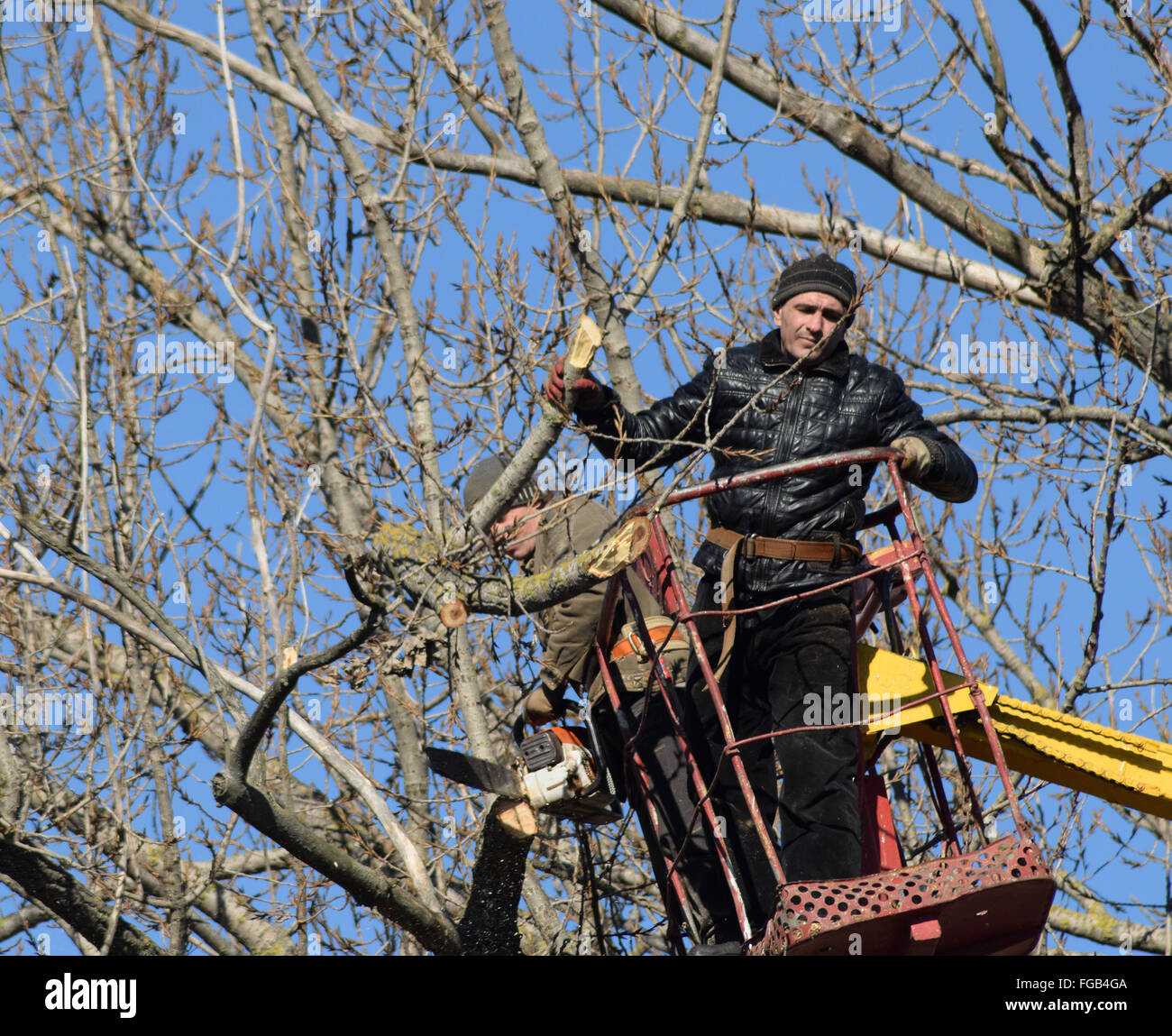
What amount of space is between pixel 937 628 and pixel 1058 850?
6.14 ft

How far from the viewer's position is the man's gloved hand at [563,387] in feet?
17.6

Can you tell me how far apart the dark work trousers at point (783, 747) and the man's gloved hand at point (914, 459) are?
50 centimetres

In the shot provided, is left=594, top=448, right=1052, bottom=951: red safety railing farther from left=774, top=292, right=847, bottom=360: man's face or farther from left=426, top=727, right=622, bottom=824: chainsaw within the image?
left=774, top=292, right=847, bottom=360: man's face

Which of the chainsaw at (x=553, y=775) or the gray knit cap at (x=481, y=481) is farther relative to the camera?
the gray knit cap at (x=481, y=481)

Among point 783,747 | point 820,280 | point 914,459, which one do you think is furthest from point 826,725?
point 820,280

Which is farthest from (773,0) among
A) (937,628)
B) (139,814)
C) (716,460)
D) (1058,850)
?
(139,814)

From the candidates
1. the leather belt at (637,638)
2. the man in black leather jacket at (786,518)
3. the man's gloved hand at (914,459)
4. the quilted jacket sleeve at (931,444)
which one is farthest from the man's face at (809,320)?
the leather belt at (637,638)

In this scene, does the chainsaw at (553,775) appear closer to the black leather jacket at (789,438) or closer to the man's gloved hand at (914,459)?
the black leather jacket at (789,438)

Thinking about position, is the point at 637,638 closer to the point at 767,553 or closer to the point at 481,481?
the point at 767,553

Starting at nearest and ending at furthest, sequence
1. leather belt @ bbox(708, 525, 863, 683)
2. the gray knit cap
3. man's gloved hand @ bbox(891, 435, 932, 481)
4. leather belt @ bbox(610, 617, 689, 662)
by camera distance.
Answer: man's gloved hand @ bbox(891, 435, 932, 481) → leather belt @ bbox(708, 525, 863, 683) → leather belt @ bbox(610, 617, 689, 662) → the gray knit cap

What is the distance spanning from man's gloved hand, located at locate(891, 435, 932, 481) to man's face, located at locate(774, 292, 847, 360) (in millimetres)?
559

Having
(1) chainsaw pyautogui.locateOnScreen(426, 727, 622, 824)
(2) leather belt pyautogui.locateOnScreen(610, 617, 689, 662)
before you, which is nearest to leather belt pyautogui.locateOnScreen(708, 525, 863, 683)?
(2) leather belt pyautogui.locateOnScreen(610, 617, 689, 662)

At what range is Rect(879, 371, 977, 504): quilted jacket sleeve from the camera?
5.34 meters
